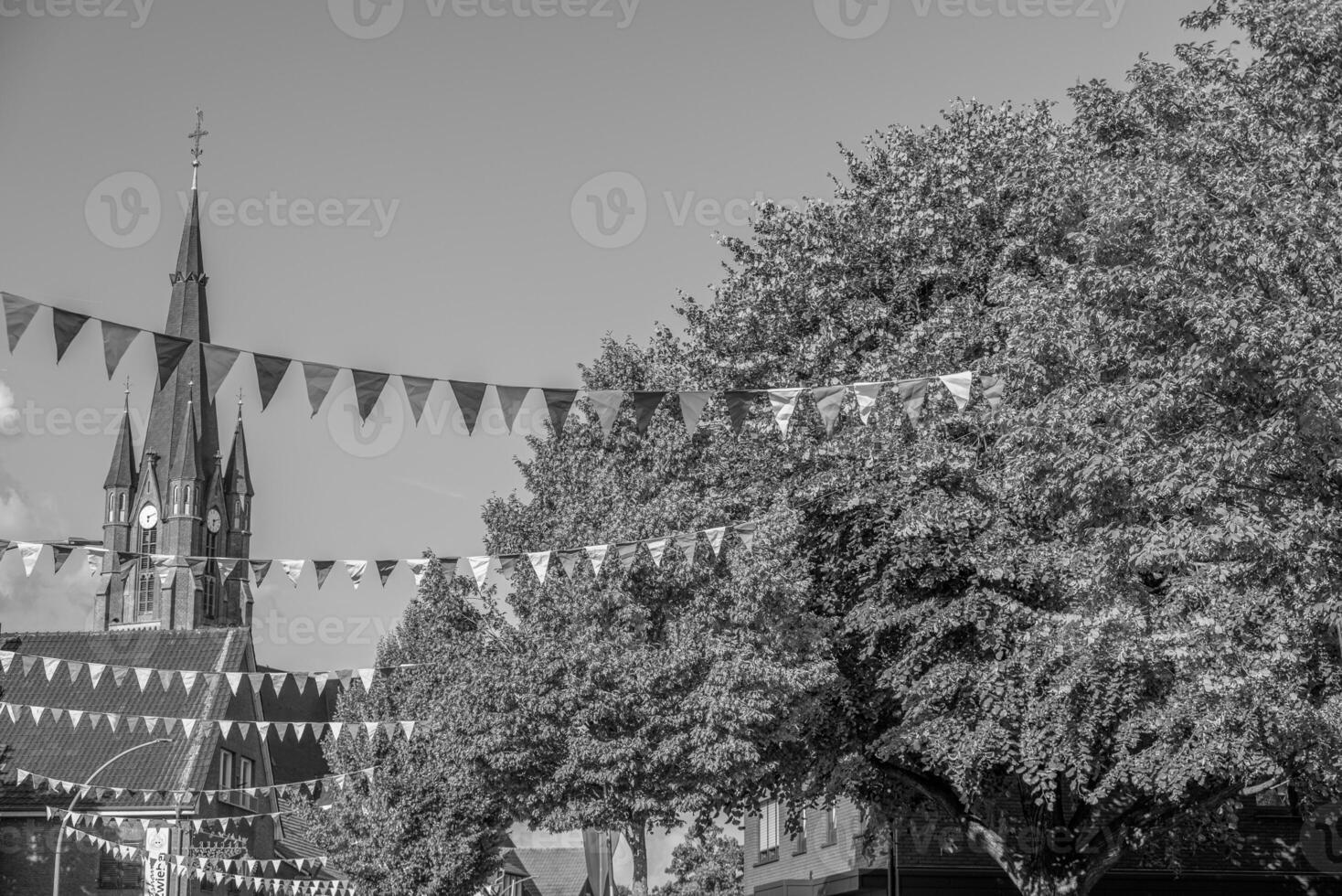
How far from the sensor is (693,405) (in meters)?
16.2

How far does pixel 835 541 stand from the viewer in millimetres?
25125

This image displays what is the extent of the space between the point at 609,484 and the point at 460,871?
14.8 meters

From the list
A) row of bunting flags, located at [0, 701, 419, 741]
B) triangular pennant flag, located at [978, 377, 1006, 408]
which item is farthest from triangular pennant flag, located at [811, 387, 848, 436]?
row of bunting flags, located at [0, 701, 419, 741]

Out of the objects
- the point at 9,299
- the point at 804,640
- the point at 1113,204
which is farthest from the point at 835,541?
the point at 9,299

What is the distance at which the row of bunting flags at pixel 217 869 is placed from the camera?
122 feet

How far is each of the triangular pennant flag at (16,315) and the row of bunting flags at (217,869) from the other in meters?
22.1

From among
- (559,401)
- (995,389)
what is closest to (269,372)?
(559,401)

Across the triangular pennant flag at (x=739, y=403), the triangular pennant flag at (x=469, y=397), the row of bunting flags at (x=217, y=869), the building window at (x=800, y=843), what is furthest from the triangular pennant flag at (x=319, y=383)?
the building window at (x=800, y=843)

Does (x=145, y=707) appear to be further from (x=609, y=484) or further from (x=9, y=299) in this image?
(x=9, y=299)

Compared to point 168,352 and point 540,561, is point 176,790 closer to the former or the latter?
point 540,561

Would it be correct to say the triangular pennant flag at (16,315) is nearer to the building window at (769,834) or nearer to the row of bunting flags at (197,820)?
the row of bunting flags at (197,820)

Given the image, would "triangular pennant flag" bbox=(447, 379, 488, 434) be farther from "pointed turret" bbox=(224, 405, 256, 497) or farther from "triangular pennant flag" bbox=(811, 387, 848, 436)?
"pointed turret" bbox=(224, 405, 256, 497)

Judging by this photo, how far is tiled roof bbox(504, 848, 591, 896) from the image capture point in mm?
110562

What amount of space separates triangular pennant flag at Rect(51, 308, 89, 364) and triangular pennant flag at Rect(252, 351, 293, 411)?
1.69m
